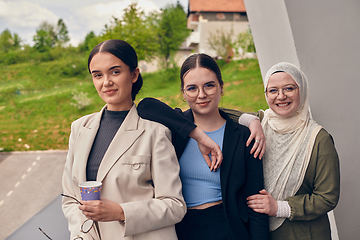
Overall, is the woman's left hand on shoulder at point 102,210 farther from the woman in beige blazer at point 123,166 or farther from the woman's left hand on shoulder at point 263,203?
the woman's left hand on shoulder at point 263,203

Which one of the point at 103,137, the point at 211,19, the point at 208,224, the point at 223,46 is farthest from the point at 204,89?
the point at 211,19

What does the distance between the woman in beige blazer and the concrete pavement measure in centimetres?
1021

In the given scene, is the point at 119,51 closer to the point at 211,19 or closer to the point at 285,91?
the point at 285,91

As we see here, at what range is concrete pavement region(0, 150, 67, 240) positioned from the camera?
10328 mm

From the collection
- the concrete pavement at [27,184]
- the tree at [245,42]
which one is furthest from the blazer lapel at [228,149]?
the tree at [245,42]

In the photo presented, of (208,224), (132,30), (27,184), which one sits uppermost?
(132,30)

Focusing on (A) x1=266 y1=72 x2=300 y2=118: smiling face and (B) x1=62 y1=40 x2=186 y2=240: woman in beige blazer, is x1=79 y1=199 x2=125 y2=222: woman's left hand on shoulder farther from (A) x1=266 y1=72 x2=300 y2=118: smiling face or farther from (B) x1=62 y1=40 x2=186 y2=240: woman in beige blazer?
(A) x1=266 y1=72 x2=300 y2=118: smiling face

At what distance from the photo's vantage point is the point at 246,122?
1.50 metres

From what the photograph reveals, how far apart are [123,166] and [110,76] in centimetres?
38

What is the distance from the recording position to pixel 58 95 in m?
17.1

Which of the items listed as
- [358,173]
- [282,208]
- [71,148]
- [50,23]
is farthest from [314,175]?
[50,23]

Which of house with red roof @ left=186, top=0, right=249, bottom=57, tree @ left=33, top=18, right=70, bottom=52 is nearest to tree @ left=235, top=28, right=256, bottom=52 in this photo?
house with red roof @ left=186, top=0, right=249, bottom=57

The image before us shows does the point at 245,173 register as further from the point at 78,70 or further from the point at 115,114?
the point at 78,70

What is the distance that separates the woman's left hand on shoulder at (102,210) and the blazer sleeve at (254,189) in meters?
0.62
